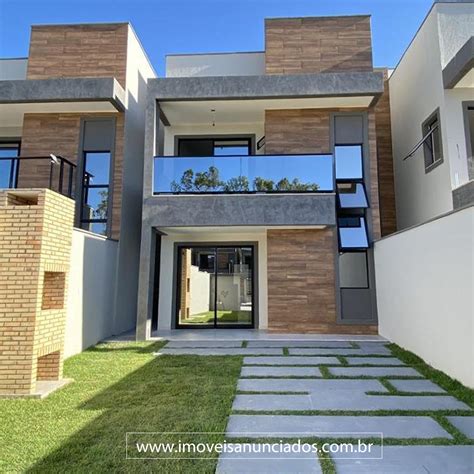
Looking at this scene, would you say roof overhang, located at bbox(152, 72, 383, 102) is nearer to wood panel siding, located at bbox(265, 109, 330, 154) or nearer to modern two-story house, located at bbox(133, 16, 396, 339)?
modern two-story house, located at bbox(133, 16, 396, 339)

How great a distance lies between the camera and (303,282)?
8914mm

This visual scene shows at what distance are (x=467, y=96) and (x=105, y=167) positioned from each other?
920cm

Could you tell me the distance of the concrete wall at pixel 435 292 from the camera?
15.2 feet

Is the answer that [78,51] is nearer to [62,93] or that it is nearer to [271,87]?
[62,93]

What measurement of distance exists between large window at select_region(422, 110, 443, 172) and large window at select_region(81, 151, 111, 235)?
8447 mm

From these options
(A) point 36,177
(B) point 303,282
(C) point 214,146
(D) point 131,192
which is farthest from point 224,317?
(A) point 36,177

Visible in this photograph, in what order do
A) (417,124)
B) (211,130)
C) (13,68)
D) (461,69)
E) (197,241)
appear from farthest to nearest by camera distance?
(13,68), (211,130), (197,241), (417,124), (461,69)

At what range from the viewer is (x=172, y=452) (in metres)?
3.09

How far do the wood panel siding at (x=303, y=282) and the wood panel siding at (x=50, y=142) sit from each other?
4.69 meters

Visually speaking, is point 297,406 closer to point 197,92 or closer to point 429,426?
point 429,426

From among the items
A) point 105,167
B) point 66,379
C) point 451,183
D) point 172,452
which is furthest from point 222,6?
point 172,452

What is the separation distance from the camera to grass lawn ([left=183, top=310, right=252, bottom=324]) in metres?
9.78

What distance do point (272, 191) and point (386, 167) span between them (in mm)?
5266

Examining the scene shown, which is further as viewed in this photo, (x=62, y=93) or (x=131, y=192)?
(x=131, y=192)
